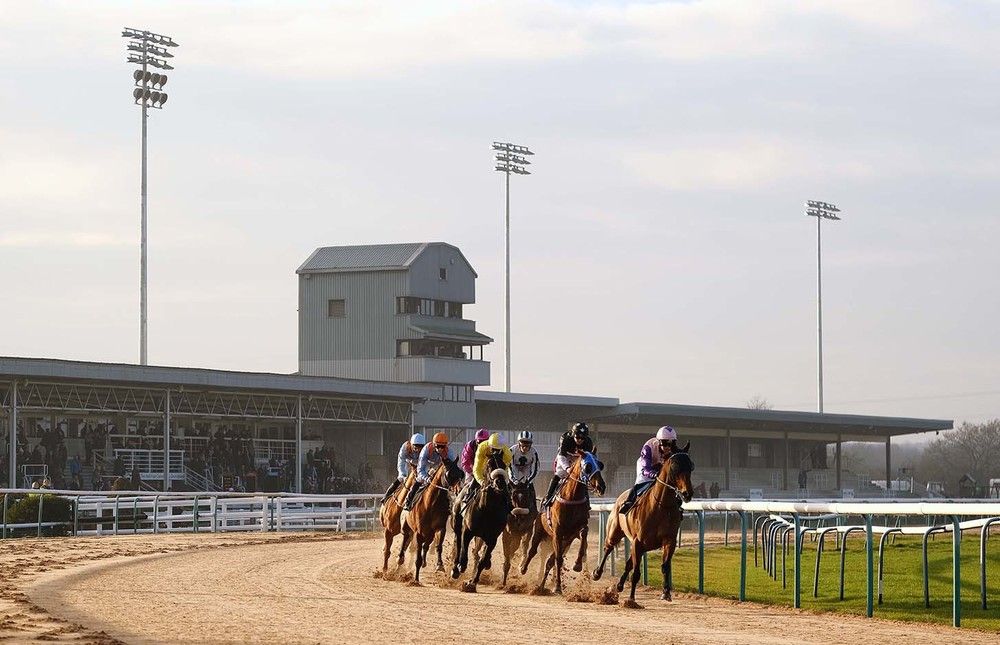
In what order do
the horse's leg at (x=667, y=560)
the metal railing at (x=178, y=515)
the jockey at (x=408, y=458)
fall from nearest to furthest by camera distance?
1. the horse's leg at (x=667, y=560)
2. the jockey at (x=408, y=458)
3. the metal railing at (x=178, y=515)

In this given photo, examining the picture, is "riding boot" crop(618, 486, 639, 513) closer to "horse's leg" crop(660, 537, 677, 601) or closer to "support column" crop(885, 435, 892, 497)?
"horse's leg" crop(660, 537, 677, 601)

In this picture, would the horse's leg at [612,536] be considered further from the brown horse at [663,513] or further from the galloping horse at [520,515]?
the galloping horse at [520,515]

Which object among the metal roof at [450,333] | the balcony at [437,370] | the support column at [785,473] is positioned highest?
the metal roof at [450,333]

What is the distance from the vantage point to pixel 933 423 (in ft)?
270

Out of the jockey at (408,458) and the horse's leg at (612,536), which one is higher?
the jockey at (408,458)

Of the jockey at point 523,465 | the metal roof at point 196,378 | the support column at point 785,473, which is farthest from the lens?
the support column at point 785,473

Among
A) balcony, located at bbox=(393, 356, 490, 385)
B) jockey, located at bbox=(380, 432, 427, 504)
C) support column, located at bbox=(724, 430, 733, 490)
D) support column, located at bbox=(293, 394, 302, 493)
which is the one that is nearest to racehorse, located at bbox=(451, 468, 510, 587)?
jockey, located at bbox=(380, 432, 427, 504)

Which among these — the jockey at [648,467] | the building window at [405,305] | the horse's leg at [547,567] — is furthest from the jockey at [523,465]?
the building window at [405,305]

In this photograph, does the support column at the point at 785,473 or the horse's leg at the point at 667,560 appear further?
the support column at the point at 785,473

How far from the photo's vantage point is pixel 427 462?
66.3ft

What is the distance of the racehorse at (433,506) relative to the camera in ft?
63.0

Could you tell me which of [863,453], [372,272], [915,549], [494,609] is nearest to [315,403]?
[372,272]

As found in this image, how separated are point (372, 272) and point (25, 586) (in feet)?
160

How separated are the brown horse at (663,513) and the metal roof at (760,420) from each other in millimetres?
51667
